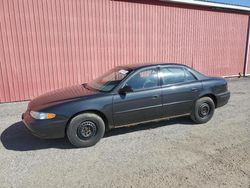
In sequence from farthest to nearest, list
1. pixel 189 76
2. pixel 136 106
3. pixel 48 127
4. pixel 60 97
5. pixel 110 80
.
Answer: pixel 189 76
pixel 110 80
pixel 136 106
pixel 60 97
pixel 48 127

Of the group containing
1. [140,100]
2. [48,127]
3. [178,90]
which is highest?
[178,90]

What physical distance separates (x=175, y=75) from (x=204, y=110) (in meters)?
1.08

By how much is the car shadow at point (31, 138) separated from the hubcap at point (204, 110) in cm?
32

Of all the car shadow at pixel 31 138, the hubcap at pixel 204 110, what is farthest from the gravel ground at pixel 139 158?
the hubcap at pixel 204 110

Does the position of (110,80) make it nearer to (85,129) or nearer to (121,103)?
(121,103)

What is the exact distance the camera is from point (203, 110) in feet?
16.9

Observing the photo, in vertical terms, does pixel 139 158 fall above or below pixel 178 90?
below

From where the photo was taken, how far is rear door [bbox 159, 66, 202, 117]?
4723 millimetres

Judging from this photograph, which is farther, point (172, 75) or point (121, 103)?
point (172, 75)

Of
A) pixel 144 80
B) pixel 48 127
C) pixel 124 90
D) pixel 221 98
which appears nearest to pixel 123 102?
pixel 124 90

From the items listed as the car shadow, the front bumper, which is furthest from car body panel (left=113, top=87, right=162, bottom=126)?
the front bumper

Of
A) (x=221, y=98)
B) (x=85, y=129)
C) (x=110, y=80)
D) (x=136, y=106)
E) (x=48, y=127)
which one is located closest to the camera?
(x=48, y=127)

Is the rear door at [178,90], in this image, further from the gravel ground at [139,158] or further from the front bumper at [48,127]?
the front bumper at [48,127]

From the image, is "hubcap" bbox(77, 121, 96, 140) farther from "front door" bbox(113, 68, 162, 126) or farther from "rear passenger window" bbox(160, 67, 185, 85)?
"rear passenger window" bbox(160, 67, 185, 85)
